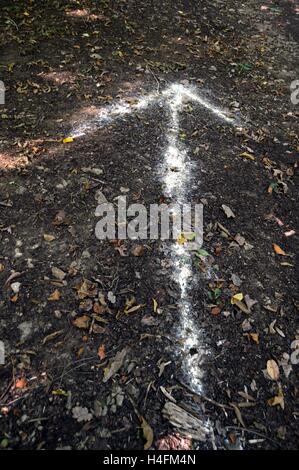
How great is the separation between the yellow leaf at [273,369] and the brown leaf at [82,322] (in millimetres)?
1466

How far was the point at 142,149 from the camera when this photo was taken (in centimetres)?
464

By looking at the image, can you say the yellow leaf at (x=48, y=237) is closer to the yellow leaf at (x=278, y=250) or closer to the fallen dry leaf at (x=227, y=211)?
the fallen dry leaf at (x=227, y=211)

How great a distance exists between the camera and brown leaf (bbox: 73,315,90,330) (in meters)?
3.06

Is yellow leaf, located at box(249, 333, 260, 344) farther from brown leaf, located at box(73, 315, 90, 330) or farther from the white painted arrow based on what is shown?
brown leaf, located at box(73, 315, 90, 330)

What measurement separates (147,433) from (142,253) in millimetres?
1555

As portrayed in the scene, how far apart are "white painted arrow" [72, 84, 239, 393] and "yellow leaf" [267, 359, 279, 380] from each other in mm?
526

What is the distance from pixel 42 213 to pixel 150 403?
2108 millimetres

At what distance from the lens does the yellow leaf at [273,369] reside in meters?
2.94

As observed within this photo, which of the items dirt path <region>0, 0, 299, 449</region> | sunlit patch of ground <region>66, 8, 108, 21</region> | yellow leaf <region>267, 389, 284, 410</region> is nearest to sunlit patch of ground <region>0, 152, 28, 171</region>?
dirt path <region>0, 0, 299, 449</region>

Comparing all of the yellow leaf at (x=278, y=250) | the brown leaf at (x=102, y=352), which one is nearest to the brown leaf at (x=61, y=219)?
the brown leaf at (x=102, y=352)

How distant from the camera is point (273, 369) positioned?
9.78 feet
